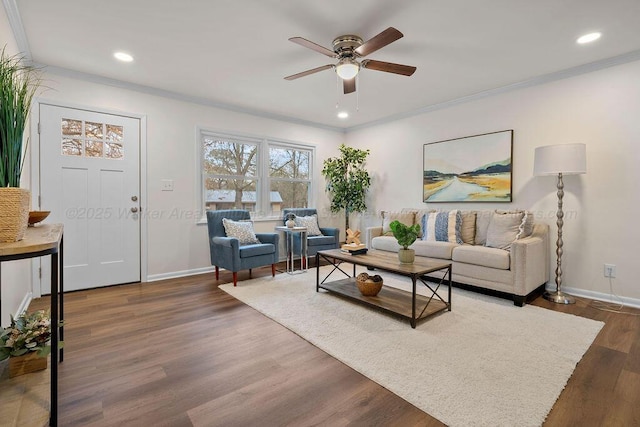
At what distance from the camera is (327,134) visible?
19.5ft

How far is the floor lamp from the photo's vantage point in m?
3.10

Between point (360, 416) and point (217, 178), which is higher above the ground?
point (217, 178)

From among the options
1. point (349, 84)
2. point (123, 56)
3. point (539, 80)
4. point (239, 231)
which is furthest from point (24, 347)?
point (539, 80)

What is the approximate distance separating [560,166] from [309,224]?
10.7 ft

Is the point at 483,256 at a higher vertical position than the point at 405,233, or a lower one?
lower

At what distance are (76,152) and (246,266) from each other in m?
2.30

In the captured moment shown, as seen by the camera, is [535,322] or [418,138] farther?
[418,138]

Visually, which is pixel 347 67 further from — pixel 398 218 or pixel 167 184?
pixel 167 184

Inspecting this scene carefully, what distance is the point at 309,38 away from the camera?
278cm

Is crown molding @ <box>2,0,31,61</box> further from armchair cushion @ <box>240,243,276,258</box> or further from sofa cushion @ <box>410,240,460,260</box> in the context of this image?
sofa cushion @ <box>410,240,460,260</box>

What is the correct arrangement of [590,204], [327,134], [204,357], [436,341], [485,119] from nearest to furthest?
[204,357], [436,341], [590,204], [485,119], [327,134]

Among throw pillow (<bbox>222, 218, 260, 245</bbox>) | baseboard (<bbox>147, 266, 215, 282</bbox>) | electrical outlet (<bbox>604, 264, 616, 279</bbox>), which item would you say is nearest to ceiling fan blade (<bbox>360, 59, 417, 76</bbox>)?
throw pillow (<bbox>222, 218, 260, 245</bbox>)

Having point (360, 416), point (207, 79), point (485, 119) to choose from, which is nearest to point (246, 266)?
point (207, 79)

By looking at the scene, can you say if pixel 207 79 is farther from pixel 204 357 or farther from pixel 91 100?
pixel 204 357
